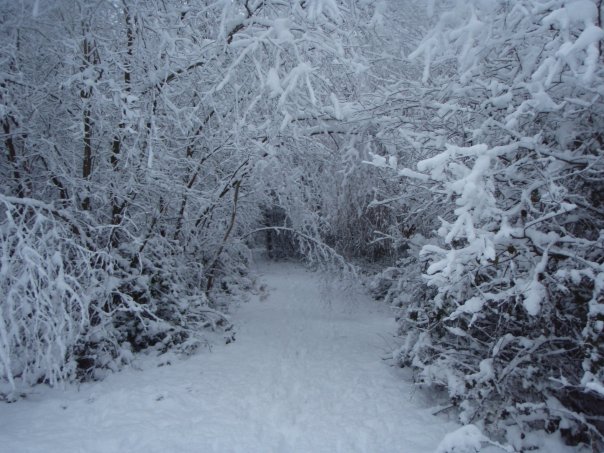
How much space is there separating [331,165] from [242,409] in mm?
4759

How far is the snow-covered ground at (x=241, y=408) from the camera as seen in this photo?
3.88 m

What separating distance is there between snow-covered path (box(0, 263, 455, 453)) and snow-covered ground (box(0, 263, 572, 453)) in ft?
0.04

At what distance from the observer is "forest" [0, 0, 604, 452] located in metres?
2.94

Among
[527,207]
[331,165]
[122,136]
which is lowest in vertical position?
[527,207]

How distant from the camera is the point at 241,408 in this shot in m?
4.68

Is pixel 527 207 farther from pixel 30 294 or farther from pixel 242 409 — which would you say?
pixel 30 294

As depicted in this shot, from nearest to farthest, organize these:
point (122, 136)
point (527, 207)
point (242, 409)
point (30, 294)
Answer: point (527, 207)
point (30, 294)
point (242, 409)
point (122, 136)

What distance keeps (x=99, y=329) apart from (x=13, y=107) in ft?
9.60

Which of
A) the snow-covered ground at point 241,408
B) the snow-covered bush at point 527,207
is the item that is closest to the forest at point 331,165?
the snow-covered bush at point 527,207

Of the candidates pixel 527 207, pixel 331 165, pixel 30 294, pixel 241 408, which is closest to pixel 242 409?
pixel 241 408

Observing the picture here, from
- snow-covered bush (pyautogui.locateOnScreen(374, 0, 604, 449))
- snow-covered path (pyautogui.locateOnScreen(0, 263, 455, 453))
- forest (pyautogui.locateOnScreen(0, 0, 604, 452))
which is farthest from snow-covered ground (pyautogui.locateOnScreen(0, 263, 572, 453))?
snow-covered bush (pyautogui.locateOnScreen(374, 0, 604, 449))

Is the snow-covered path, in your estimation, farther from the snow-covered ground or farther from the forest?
the forest

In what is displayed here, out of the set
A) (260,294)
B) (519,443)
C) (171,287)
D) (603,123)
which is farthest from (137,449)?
(260,294)

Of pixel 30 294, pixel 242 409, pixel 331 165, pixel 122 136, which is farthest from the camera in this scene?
pixel 331 165
